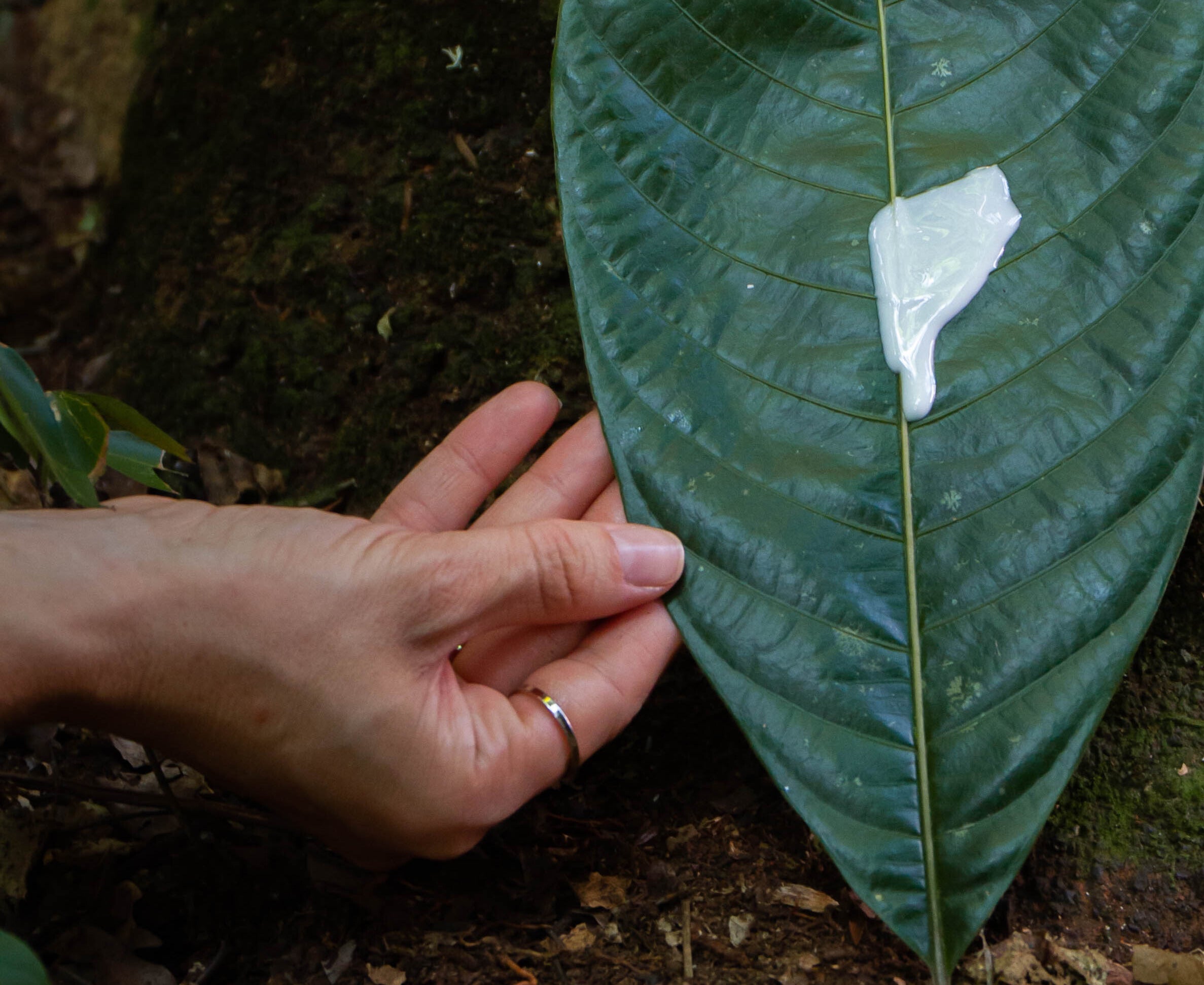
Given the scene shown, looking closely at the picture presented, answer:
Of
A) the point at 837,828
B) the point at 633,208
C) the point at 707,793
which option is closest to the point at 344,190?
the point at 633,208

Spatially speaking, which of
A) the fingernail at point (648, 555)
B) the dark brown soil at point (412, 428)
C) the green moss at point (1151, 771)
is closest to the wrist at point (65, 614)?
the dark brown soil at point (412, 428)

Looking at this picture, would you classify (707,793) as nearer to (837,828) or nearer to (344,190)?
(837,828)

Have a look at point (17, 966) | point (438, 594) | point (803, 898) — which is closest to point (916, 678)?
point (803, 898)

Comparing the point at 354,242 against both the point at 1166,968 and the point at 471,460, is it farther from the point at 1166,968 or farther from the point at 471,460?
the point at 1166,968

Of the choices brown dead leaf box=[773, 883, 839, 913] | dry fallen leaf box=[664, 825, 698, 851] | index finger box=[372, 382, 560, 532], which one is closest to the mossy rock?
index finger box=[372, 382, 560, 532]

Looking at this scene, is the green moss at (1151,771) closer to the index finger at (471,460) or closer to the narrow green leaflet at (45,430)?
the index finger at (471,460)

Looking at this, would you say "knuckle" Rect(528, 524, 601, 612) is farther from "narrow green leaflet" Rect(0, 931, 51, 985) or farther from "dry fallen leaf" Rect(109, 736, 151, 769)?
"dry fallen leaf" Rect(109, 736, 151, 769)
